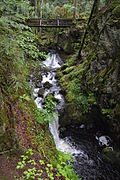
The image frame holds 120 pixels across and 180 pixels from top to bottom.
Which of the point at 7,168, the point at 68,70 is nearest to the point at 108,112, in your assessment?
the point at 7,168

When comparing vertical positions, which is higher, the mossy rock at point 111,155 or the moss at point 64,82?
the moss at point 64,82

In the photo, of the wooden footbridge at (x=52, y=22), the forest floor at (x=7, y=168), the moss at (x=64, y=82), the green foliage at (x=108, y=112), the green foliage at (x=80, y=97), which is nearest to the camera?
the forest floor at (x=7, y=168)

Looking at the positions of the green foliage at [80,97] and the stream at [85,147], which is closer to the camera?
the stream at [85,147]

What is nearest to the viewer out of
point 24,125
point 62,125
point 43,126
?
point 24,125

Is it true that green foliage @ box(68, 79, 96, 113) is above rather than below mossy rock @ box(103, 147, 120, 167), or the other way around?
above

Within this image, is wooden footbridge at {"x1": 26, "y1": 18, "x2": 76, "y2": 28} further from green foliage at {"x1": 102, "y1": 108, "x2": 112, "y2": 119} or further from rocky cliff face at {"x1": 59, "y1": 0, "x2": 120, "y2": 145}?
green foliage at {"x1": 102, "y1": 108, "x2": 112, "y2": 119}

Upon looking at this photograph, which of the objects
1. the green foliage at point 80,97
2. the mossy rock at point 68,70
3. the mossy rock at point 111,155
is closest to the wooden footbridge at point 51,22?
the mossy rock at point 68,70

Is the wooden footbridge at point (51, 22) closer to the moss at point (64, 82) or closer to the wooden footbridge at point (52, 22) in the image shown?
the wooden footbridge at point (52, 22)

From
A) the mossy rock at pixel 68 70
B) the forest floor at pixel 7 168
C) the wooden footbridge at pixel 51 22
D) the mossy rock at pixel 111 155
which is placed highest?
the wooden footbridge at pixel 51 22

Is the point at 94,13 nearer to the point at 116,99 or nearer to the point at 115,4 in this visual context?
the point at 115,4

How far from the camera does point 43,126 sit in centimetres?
523

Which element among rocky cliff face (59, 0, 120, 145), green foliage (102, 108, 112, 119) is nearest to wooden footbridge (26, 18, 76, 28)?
rocky cliff face (59, 0, 120, 145)

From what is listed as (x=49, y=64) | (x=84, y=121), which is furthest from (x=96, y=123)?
(x=49, y=64)

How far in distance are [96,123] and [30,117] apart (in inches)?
240
